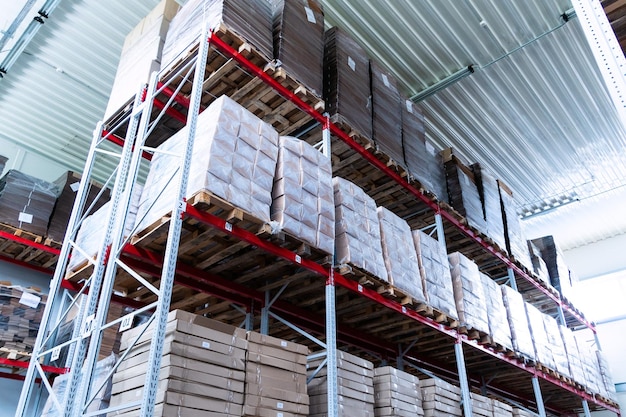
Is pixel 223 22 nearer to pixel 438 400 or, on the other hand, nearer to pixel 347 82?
→ pixel 347 82

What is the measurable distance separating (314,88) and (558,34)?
5726 mm

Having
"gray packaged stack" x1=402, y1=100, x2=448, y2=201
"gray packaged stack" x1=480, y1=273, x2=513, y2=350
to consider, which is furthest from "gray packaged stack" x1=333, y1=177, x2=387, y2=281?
"gray packaged stack" x1=480, y1=273, x2=513, y2=350

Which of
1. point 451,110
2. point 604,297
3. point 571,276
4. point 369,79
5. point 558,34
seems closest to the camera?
point 369,79

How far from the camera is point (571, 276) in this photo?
49.8ft

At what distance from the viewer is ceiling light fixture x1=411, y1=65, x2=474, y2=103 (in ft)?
35.4

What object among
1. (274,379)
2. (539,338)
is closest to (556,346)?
(539,338)

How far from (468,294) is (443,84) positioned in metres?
4.53

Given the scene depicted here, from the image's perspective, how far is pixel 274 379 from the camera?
5.52 meters

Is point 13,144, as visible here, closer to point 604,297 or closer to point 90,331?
point 90,331

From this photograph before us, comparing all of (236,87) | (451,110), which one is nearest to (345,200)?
(236,87)

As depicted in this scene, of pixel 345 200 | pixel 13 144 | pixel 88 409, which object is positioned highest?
pixel 13 144

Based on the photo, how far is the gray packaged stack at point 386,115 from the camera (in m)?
8.55

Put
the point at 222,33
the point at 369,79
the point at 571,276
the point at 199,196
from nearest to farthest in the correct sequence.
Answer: the point at 199,196, the point at 222,33, the point at 369,79, the point at 571,276

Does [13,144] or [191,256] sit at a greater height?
[13,144]
